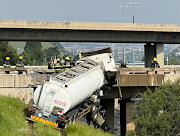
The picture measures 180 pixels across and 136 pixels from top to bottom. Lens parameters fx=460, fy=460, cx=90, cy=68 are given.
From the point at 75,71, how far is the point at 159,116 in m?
4.09

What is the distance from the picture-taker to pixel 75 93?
17859 millimetres

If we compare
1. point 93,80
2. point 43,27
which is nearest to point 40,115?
point 93,80

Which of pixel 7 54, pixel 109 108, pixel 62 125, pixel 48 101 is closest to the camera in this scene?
pixel 62 125

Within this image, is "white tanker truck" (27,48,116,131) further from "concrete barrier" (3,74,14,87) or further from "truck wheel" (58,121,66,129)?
"concrete barrier" (3,74,14,87)

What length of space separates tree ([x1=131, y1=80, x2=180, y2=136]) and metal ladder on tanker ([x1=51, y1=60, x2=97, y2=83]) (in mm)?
2961

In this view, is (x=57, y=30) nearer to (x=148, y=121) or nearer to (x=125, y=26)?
(x=125, y=26)

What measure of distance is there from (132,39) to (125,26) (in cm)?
239

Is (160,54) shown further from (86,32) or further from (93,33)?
(86,32)

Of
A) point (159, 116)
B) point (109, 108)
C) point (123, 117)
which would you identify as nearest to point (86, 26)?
point (109, 108)

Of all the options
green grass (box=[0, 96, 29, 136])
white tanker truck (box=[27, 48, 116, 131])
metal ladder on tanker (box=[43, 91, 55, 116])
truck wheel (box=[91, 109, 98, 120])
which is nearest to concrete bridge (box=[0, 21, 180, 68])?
white tanker truck (box=[27, 48, 116, 131])

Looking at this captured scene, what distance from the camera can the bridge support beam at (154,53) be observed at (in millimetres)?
47500

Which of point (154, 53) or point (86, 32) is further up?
point (86, 32)

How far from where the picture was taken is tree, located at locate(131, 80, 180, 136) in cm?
1947

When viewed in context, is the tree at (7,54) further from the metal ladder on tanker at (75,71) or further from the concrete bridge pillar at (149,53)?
the metal ladder on tanker at (75,71)
